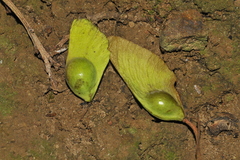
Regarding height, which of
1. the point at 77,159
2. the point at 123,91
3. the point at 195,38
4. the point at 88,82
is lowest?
the point at 77,159

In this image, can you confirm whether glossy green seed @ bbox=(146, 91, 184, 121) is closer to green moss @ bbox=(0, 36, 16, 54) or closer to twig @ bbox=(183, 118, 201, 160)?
twig @ bbox=(183, 118, 201, 160)

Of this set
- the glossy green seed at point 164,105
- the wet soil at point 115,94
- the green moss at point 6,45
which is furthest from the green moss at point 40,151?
the glossy green seed at point 164,105

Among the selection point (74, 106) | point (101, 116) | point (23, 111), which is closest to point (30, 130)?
point (23, 111)

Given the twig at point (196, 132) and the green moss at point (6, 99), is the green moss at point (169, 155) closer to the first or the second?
the twig at point (196, 132)

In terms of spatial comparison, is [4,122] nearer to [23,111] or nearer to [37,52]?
[23,111]

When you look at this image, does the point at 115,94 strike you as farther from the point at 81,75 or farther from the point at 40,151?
the point at 40,151

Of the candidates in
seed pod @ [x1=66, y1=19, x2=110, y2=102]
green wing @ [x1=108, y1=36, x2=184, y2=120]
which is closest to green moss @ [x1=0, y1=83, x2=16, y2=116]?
seed pod @ [x1=66, y1=19, x2=110, y2=102]
